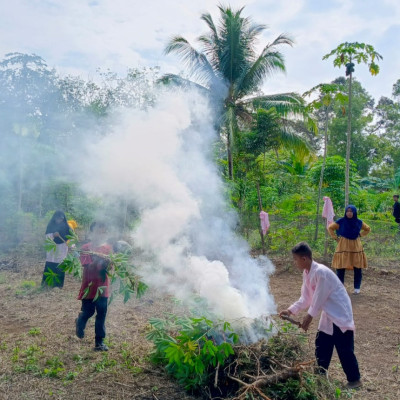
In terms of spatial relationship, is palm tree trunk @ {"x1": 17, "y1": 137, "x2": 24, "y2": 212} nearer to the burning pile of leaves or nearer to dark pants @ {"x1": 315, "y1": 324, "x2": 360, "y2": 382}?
the burning pile of leaves

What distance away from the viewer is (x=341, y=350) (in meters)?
4.18

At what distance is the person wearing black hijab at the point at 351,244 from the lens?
7.81 m

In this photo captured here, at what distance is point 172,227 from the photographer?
745 cm

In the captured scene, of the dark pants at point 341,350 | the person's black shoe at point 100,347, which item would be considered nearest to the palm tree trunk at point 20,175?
the person's black shoe at point 100,347

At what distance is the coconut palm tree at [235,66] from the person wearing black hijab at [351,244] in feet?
26.1

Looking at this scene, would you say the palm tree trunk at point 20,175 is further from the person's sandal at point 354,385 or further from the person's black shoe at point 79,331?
the person's sandal at point 354,385

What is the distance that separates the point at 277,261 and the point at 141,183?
18.0 feet

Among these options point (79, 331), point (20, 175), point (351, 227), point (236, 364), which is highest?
point (20, 175)

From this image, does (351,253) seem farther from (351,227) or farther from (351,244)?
(351,227)

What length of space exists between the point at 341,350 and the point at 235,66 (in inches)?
516

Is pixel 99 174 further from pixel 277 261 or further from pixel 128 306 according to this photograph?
pixel 277 261

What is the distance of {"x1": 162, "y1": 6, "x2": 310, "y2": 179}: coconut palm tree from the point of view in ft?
50.0

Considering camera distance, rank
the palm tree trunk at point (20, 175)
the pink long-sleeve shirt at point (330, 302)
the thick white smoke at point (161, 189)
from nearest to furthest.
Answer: the pink long-sleeve shirt at point (330, 302) < the thick white smoke at point (161, 189) < the palm tree trunk at point (20, 175)

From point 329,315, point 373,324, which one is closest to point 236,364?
point 329,315
